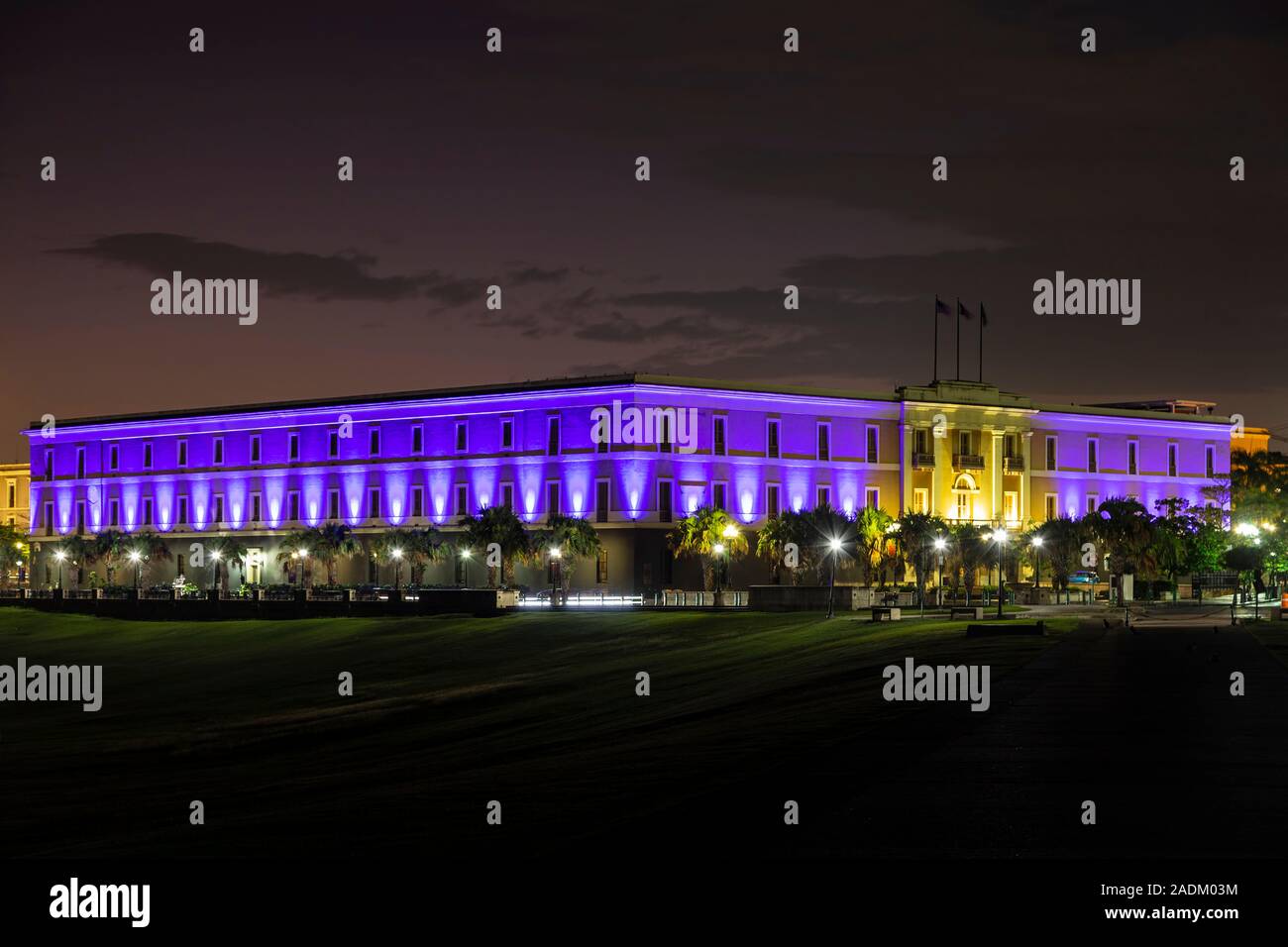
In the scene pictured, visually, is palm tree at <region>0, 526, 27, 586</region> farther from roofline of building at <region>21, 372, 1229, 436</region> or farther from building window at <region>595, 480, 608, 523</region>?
building window at <region>595, 480, 608, 523</region>

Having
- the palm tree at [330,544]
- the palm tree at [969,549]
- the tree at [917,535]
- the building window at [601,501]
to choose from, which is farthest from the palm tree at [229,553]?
the palm tree at [969,549]

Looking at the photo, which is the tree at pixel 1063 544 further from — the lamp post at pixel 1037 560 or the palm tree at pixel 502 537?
the palm tree at pixel 502 537

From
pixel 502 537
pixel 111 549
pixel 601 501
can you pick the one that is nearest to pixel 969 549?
pixel 601 501

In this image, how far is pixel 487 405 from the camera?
117 m

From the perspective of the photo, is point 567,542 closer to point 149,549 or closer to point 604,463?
point 604,463

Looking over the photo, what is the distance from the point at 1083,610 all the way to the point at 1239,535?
33800 mm

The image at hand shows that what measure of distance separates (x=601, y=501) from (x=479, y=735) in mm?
71260

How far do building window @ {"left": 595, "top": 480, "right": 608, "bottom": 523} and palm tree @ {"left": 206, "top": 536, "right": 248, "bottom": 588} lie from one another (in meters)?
31.2

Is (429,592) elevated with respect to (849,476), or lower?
lower

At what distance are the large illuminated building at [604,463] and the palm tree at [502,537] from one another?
20.5 feet

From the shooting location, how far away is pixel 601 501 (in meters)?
111
